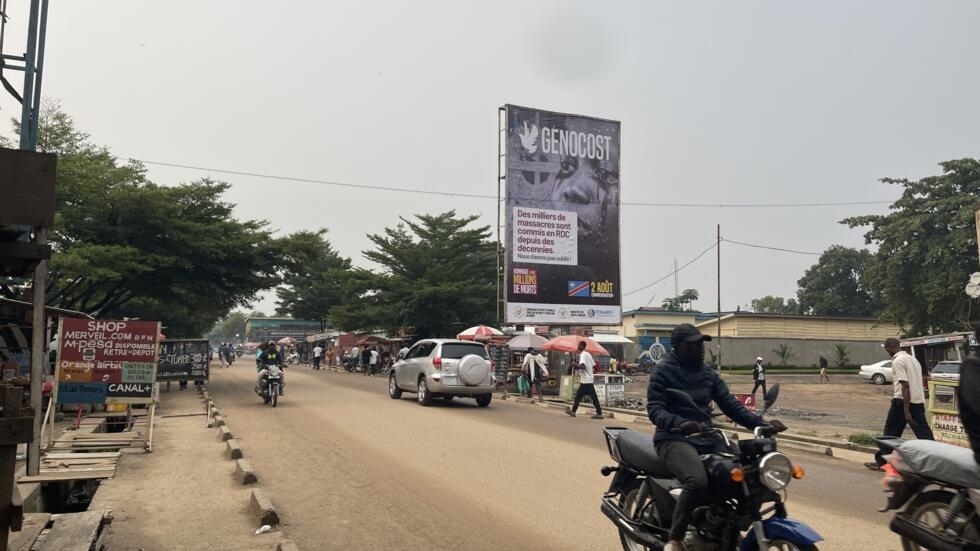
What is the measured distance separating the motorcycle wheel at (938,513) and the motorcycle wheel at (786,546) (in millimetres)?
1105

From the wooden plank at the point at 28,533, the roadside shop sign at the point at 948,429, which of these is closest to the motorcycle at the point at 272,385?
the wooden plank at the point at 28,533

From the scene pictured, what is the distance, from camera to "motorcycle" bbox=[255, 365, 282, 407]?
707 inches

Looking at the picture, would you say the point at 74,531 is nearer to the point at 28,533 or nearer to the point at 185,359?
the point at 28,533

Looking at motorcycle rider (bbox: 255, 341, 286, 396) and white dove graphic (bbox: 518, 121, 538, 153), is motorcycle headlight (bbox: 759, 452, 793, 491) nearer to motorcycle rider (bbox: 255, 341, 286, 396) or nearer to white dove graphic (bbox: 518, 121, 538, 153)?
motorcycle rider (bbox: 255, 341, 286, 396)

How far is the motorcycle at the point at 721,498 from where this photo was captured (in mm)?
3992

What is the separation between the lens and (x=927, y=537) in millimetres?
4441

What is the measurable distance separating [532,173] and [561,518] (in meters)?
23.1

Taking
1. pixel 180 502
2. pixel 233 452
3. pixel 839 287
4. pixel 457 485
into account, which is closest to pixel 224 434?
pixel 233 452

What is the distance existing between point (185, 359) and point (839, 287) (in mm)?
79089

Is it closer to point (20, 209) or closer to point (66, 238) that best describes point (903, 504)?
point (20, 209)

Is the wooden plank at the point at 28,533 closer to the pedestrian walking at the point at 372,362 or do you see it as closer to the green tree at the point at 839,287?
the pedestrian walking at the point at 372,362

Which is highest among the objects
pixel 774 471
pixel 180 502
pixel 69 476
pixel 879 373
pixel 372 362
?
pixel 774 471

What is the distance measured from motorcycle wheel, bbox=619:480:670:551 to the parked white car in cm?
3774

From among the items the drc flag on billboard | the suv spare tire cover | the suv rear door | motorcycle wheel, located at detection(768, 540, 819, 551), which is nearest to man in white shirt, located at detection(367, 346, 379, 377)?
the drc flag on billboard
